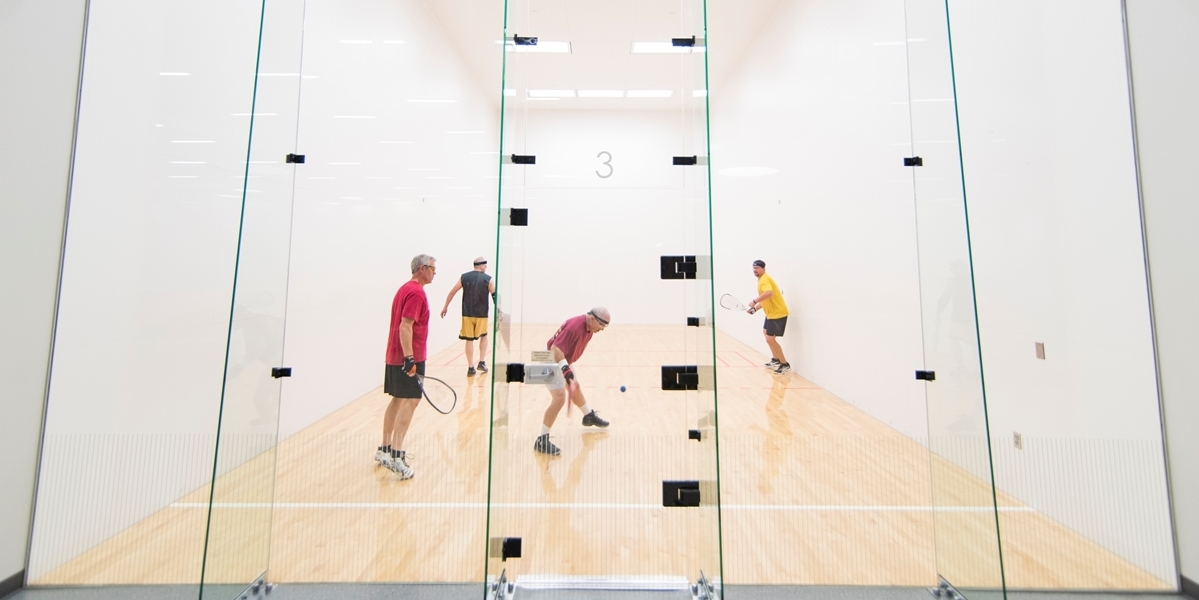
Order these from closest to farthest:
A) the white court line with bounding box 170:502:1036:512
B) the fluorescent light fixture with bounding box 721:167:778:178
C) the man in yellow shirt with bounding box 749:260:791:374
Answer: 1. the white court line with bounding box 170:502:1036:512
2. the man in yellow shirt with bounding box 749:260:791:374
3. the fluorescent light fixture with bounding box 721:167:778:178

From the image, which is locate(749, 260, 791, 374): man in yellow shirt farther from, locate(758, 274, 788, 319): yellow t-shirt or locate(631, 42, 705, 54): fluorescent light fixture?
locate(631, 42, 705, 54): fluorescent light fixture

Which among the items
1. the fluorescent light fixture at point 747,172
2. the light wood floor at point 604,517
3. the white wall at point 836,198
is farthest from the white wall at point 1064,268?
the fluorescent light fixture at point 747,172

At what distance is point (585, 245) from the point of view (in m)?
1.66

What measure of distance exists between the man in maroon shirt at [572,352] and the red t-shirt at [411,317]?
71 cm

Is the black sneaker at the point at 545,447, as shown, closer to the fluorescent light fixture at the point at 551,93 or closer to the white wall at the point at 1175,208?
the fluorescent light fixture at the point at 551,93

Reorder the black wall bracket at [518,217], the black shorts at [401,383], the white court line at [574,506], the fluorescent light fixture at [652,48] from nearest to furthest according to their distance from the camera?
1. the black wall bracket at [518,217]
2. the white court line at [574,506]
3. the fluorescent light fixture at [652,48]
4. the black shorts at [401,383]

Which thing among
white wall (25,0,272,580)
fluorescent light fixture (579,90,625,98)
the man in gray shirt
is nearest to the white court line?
white wall (25,0,272,580)

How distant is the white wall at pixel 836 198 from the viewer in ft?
9.19

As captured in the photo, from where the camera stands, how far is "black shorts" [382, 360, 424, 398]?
2057mm

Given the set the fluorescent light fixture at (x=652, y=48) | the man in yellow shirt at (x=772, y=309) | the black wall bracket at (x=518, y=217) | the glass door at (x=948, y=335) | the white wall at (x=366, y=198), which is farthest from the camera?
the man in yellow shirt at (x=772, y=309)

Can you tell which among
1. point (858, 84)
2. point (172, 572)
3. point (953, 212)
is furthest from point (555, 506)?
point (858, 84)

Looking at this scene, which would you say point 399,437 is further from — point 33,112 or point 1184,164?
point 1184,164

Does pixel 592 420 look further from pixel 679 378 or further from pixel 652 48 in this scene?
pixel 652 48

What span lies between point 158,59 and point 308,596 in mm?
2061
